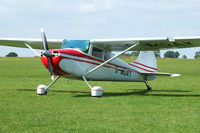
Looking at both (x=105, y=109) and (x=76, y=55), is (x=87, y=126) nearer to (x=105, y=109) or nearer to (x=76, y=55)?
(x=105, y=109)

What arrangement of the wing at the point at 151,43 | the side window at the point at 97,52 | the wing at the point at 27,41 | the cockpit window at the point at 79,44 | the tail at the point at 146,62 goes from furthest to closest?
1. the tail at the point at 146,62
2. the wing at the point at 27,41
3. the side window at the point at 97,52
4. the cockpit window at the point at 79,44
5. the wing at the point at 151,43

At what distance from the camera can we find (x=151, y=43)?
40.8ft

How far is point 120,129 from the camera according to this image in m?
5.92

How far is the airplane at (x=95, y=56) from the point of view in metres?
10.8

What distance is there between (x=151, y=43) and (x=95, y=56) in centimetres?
219

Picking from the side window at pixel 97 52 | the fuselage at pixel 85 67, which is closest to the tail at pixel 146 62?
the fuselage at pixel 85 67

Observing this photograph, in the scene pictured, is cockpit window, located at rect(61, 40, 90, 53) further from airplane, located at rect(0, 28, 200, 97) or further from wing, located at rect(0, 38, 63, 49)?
wing, located at rect(0, 38, 63, 49)

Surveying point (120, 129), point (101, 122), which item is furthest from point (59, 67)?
point (120, 129)

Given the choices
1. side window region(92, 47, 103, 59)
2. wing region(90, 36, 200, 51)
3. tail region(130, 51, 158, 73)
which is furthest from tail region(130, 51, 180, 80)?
side window region(92, 47, 103, 59)

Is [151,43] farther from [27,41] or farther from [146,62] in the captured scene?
[27,41]

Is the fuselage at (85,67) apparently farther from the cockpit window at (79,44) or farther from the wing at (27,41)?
the wing at (27,41)

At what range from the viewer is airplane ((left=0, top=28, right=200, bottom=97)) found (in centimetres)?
1080

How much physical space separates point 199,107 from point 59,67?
15.1 feet

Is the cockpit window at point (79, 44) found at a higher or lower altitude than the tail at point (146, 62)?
higher
